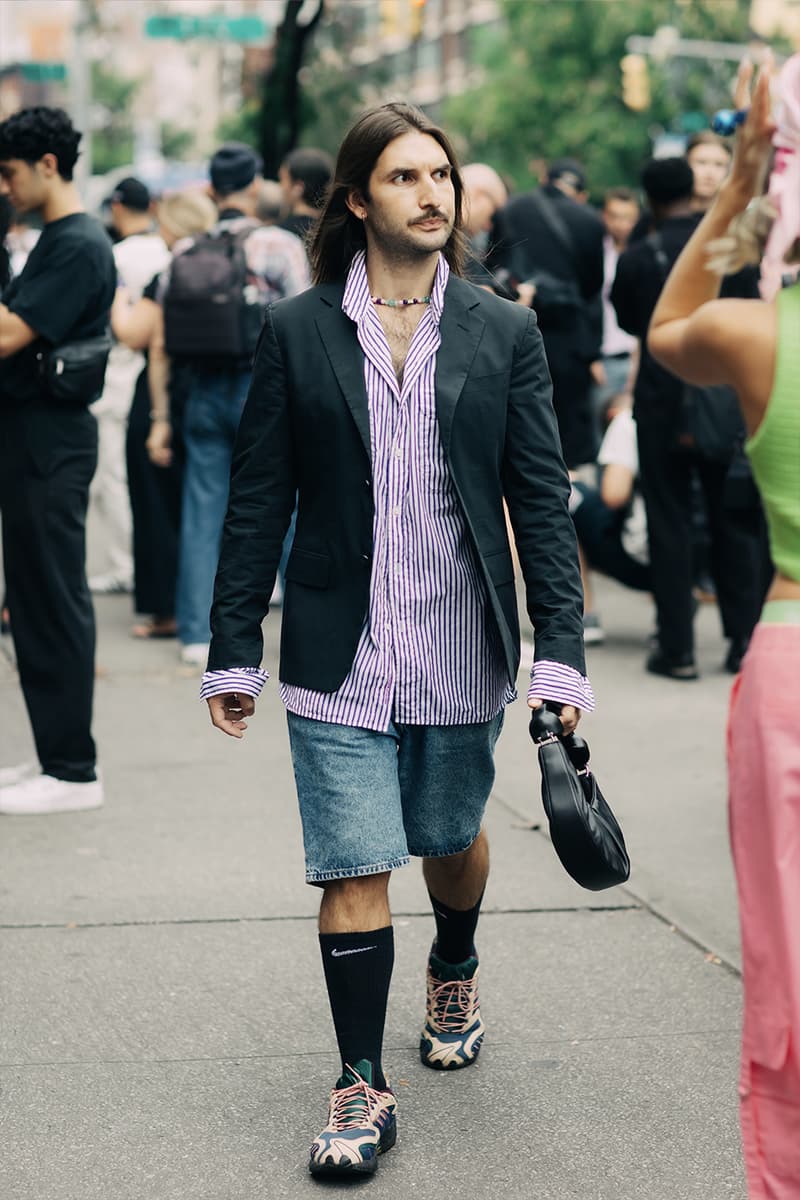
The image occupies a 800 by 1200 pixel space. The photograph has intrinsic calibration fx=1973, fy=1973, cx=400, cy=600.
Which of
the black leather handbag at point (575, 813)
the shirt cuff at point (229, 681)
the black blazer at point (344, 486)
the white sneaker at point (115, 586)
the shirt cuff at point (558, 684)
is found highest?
the black blazer at point (344, 486)

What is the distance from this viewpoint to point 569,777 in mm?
3477

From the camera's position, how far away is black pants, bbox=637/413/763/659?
27.6 feet

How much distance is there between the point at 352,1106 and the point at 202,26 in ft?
73.9

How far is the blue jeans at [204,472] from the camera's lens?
853cm

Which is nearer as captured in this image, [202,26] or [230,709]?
[230,709]

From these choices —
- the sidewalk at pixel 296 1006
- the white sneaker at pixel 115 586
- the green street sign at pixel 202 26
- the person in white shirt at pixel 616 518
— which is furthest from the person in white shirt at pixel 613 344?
the green street sign at pixel 202 26

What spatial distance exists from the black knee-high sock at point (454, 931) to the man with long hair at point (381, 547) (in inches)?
13.4

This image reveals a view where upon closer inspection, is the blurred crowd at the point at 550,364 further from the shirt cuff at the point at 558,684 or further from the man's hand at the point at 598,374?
the shirt cuff at the point at 558,684

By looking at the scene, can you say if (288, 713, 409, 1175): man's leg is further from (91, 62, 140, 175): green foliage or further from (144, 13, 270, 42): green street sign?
(91, 62, 140, 175): green foliage

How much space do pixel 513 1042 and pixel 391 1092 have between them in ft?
1.85

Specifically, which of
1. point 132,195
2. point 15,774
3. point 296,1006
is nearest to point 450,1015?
point 296,1006

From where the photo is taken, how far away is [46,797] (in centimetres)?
620

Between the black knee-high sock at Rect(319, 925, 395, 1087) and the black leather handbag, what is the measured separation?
1.41 feet

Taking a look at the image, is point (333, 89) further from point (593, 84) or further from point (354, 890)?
point (354, 890)
